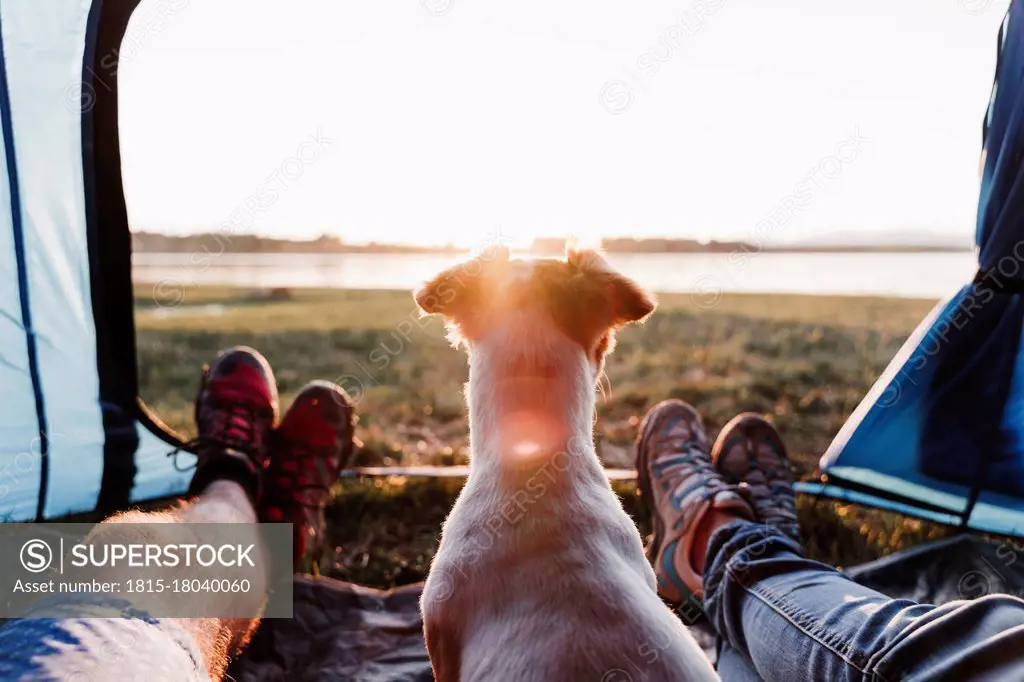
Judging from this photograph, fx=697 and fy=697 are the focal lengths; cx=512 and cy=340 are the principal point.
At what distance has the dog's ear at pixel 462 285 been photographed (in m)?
2.39

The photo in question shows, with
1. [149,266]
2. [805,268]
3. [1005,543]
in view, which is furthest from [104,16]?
[805,268]

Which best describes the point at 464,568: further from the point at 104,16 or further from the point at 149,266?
the point at 149,266

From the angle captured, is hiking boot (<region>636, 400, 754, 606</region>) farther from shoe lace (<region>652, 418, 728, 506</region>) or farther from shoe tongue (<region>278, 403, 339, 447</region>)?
shoe tongue (<region>278, 403, 339, 447</region>)

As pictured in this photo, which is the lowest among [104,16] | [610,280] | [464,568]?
[464,568]

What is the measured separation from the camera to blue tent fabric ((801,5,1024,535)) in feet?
9.69

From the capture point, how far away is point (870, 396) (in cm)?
339

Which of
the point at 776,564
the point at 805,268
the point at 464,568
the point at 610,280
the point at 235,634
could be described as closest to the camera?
the point at 464,568

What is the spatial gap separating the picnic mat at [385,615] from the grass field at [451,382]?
0.19 meters

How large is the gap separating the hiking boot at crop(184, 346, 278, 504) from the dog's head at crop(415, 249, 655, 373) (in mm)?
1724

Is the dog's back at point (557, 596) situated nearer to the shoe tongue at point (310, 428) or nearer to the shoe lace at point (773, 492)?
the shoe lace at point (773, 492)

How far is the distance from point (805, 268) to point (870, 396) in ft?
91.0

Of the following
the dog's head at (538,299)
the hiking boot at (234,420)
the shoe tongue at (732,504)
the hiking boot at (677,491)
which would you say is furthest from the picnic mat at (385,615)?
the dog's head at (538,299)

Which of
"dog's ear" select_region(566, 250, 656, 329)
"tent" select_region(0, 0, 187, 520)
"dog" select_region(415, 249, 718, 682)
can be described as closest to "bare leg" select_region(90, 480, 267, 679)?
"tent" select_region(0, 0, 187, 520)

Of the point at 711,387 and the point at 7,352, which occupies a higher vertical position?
the point at 7,352
